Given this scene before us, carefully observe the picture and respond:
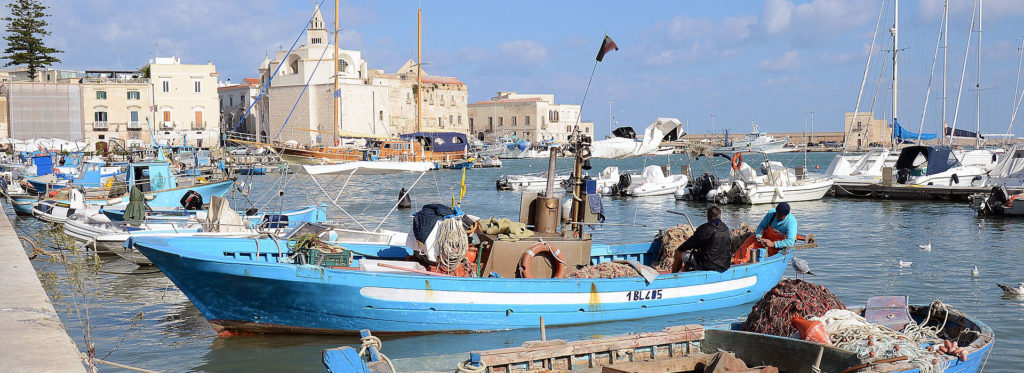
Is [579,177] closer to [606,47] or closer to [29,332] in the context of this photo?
[606,47]

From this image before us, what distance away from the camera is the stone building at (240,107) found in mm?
98438

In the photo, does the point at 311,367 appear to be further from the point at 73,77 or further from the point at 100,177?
the point at 73,77

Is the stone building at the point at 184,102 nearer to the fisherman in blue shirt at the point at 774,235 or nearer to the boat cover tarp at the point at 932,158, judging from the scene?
the boat cover tarp at the point at 932,158

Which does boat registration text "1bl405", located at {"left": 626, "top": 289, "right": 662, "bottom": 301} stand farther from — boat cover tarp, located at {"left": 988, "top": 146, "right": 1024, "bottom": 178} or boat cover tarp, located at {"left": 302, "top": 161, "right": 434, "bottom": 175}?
boat cover tarp, located at {"left": 988, "top": 146, "right": 1024, "bottom": 178}

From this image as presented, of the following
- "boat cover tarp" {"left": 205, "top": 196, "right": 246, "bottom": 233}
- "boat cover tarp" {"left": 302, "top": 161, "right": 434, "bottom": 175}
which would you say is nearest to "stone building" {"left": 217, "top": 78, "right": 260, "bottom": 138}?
"boat cover tarp" {"left": 302, "top": 161, "right": 434, "bottom": 175}

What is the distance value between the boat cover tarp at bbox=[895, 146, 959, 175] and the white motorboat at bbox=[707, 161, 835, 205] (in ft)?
15.3

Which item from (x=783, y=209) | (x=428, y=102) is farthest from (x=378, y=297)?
(x=428, y=102)

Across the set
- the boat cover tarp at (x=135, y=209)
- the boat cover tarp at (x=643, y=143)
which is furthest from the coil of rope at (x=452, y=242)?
Result: the boat cover tarp at (x=135, y=209)

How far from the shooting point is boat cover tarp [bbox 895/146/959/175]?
124 feet

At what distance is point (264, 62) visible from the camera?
10925 cm

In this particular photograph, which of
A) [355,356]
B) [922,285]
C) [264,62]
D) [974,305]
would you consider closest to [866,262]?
[922,285]

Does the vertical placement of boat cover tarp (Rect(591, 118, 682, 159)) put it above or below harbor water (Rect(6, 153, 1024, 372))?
above

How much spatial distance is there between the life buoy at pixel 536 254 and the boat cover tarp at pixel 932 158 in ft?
103

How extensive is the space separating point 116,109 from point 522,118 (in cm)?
6716
